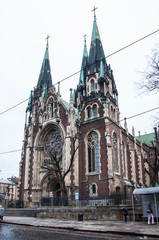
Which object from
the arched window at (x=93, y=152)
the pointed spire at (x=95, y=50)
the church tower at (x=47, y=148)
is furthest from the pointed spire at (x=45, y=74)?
the arched window at (x=93, y=152)

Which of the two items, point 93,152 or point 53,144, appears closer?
point 93,152

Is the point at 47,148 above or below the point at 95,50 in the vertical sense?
below

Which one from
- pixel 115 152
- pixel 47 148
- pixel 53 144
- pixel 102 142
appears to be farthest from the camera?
pixel 47 148

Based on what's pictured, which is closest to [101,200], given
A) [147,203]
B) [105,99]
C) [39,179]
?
[147,203]

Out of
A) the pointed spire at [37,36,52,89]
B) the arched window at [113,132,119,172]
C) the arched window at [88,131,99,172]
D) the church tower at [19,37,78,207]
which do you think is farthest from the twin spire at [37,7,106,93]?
the arched window at [88,131,99,172]

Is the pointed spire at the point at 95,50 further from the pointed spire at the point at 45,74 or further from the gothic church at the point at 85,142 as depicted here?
the pointed spire at the point at 45,74

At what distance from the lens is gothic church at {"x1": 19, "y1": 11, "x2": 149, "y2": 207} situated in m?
28.7

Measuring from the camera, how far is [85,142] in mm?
31312

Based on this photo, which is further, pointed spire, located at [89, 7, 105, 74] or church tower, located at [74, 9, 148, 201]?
pointed spire, located at [89, 7, 105, 74]

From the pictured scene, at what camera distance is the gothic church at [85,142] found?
94.2 feet

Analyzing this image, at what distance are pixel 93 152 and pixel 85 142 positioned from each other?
5.99ft

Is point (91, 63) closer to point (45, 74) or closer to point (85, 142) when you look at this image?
point (45, 74)

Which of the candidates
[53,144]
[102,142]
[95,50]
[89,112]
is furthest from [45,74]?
[102,142]

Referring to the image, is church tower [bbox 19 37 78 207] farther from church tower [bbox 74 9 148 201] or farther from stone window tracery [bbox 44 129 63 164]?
church tower [bbox 74 9 148 201]
